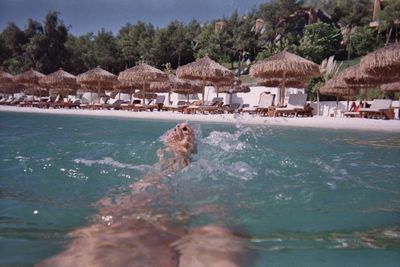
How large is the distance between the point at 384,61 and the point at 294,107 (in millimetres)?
3934

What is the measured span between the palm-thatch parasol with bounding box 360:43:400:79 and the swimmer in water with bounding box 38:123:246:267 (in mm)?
11924

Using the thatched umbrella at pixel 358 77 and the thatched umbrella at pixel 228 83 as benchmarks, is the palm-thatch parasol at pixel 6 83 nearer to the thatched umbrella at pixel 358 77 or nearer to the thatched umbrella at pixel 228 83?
the thatched umbrella at pixel 228 83

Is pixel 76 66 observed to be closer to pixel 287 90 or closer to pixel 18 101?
pixel 18 101

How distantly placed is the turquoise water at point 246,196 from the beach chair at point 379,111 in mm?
8877

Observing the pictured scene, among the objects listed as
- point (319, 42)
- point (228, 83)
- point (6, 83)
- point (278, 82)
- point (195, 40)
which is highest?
point (195, 40)

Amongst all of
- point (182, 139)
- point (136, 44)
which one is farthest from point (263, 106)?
point (136, 44)

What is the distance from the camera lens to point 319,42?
3722 centimetres

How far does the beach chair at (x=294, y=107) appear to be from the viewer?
608 inches

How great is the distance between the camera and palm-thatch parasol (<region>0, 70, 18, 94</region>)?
2612 cm

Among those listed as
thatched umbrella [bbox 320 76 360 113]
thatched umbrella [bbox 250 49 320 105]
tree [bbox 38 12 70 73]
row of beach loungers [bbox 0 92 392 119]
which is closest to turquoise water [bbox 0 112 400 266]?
row of beach loungers [bbox 0 92 392 119]

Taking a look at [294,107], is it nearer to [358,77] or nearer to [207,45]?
[358,77]

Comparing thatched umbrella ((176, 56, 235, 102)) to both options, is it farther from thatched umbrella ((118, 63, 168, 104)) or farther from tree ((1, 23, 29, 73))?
tree ((1, 23, 29, 73))

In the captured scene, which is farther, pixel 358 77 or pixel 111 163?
pixel 358 77

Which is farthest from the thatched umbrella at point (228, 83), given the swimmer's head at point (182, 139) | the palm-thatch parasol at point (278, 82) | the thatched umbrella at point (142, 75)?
the swimmer's head at point (182, 139)
